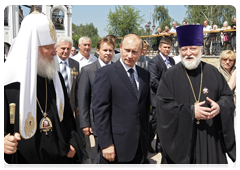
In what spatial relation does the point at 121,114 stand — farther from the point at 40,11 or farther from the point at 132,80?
the point at 40,11

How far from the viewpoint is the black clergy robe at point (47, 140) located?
2156mm

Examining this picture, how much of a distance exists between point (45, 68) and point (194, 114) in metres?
1.73

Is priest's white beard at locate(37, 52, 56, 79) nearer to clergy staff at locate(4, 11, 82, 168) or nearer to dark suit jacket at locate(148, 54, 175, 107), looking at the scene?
clergy staff at locate(4, 11, 82, 168)

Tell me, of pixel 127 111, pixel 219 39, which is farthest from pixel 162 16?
pixel 127 111

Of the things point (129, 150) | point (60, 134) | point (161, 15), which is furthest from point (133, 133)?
point (161, 15)

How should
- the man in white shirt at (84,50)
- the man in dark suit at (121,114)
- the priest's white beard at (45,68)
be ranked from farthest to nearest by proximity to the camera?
the man in white shirt at (84,50)
the man in dark suit at (121,114)
the priest's white beard at (45,68)

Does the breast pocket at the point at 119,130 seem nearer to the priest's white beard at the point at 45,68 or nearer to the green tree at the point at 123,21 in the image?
the priest's white beard at the point at 45,68

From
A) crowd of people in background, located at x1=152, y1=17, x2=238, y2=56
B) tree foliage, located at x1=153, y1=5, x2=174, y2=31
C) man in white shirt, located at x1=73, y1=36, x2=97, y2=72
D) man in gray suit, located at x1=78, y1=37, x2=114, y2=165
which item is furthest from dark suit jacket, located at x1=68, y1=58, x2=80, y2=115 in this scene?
tree foliage, located at x1=153, y1=5, x2=174, y2=31

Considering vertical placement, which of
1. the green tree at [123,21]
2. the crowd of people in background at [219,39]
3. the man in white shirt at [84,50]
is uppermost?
the green tree at [123,21]

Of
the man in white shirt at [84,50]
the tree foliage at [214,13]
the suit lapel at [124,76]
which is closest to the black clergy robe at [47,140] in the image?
the suit lapel at [124,76]

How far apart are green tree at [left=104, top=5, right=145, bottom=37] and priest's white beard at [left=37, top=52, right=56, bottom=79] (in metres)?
28.5

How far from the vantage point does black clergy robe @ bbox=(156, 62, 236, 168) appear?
2789 mm

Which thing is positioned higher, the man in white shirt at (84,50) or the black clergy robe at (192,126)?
the man in white shirt at (84,50)

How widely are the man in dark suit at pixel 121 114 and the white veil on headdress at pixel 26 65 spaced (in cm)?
83
